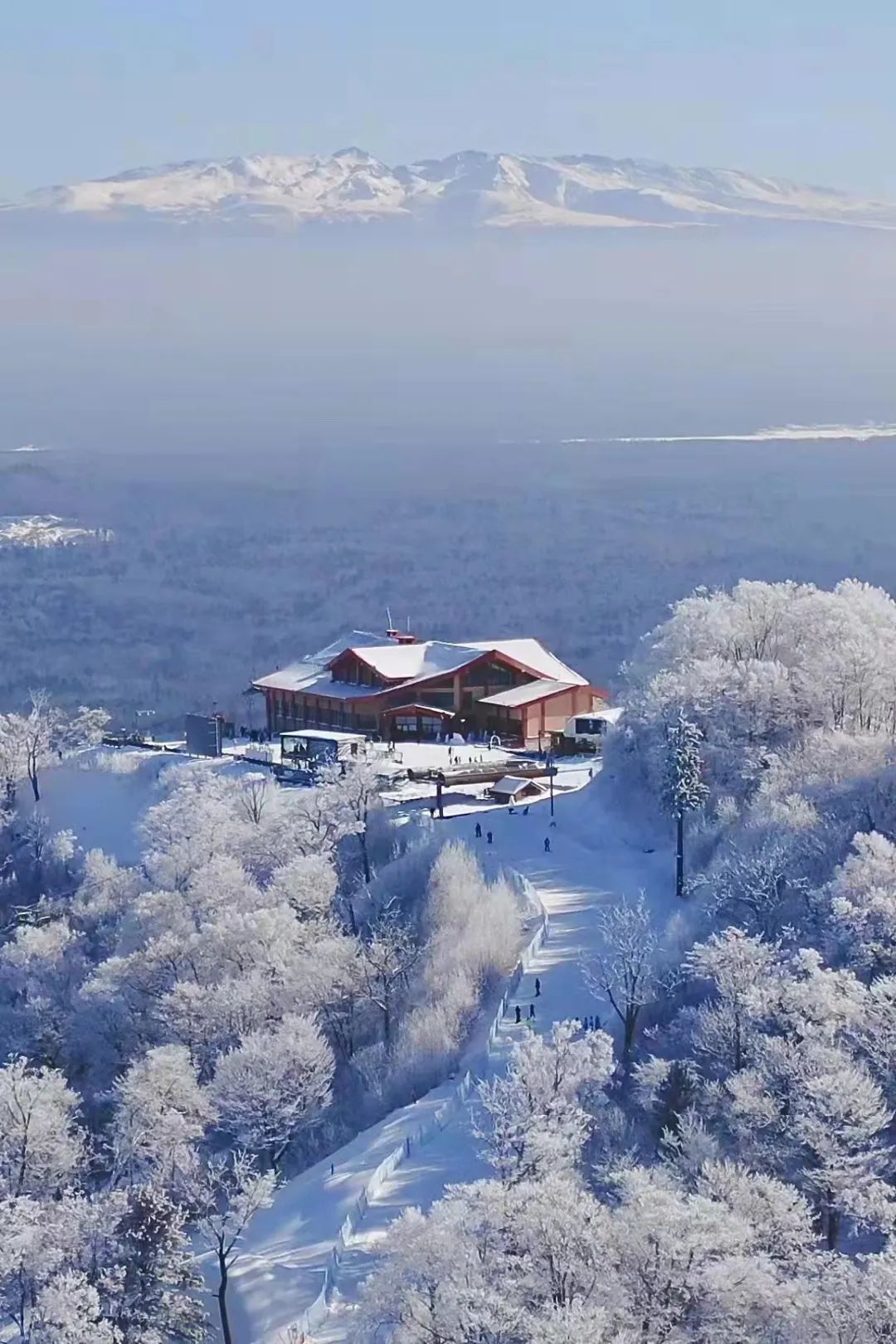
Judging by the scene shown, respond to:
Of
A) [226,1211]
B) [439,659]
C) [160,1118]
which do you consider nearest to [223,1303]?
[226,1211]

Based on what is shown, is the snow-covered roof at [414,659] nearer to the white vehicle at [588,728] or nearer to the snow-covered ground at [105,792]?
the white vehicle at [588,728]

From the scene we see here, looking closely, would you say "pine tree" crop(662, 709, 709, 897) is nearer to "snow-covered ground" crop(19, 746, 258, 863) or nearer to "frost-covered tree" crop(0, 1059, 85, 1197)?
"frost-covered tree" crop(0, 1059, 85, 1197)

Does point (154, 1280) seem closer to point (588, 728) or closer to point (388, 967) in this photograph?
point (388, 967)

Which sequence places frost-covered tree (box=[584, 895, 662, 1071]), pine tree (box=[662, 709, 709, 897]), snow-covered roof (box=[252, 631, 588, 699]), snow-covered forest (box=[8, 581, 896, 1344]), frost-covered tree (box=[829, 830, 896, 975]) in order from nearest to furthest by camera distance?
snow-covered forest (box=[8, 581, 896, 1344]) → frost-covered tree (box=[829, 830, 896, 975]) → frost-covered tree (box=[584, 895, 662, 1071]) → pine tree (box=[662, 709, 709, 897]) → snow-covered roof (box=[252, 631, 588, 699])

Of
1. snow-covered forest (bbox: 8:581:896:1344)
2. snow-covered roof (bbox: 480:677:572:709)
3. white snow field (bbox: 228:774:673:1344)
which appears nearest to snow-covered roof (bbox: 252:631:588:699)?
snow-covered roof (bbox: 480:677:572:709)

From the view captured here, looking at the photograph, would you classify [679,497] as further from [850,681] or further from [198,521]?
[850,681]

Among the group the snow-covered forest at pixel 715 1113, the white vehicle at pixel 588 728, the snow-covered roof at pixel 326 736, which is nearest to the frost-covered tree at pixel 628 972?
the snow-covered forest at pixel 715 1113
